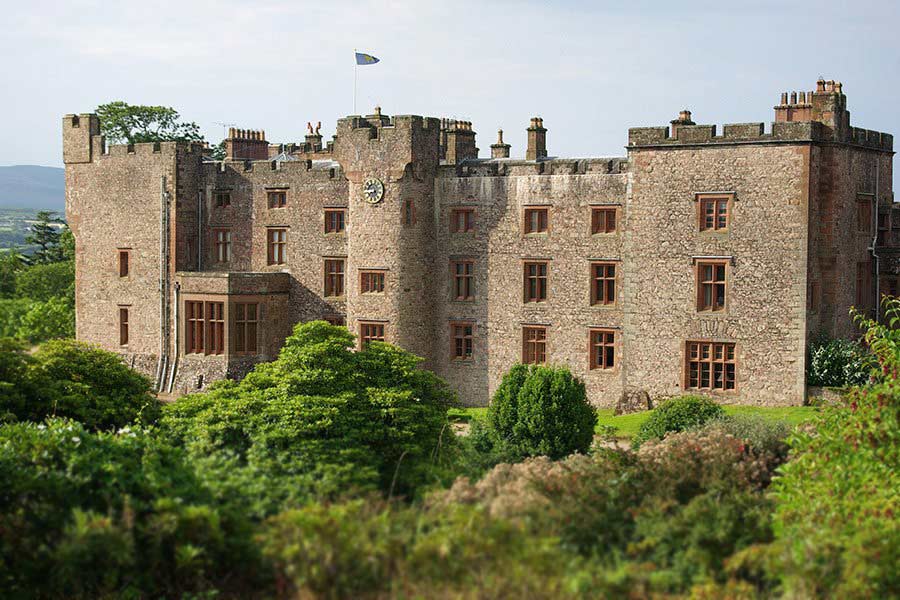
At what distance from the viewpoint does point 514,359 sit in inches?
1528

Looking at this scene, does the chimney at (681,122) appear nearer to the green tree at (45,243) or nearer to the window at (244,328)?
the window at (244,328)

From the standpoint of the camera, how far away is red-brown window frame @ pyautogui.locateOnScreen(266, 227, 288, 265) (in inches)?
1682

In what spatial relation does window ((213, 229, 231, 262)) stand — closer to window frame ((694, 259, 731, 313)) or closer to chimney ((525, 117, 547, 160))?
chimney ((525, 117, 547, 160))

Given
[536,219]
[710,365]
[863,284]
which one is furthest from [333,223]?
[863,284]

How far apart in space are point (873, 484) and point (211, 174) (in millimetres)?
30343

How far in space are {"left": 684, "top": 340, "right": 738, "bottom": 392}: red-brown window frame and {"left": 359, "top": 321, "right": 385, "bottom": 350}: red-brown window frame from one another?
1001 cm

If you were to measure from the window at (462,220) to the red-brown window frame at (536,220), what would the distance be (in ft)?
6.16

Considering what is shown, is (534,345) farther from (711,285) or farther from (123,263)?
(123,263)

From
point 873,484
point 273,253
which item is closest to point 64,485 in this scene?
point 873,484

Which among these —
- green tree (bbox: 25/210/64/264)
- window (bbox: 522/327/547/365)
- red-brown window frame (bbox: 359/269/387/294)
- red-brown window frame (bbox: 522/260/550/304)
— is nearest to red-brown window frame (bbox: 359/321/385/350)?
red-brown window frame (bbox: 359/269/387/294)

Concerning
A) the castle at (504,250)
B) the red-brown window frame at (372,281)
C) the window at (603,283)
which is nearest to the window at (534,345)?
the castle at (504,250)

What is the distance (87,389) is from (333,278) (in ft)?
43.8

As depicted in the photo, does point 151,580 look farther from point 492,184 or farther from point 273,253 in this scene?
point 273,253

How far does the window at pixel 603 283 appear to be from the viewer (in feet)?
122
